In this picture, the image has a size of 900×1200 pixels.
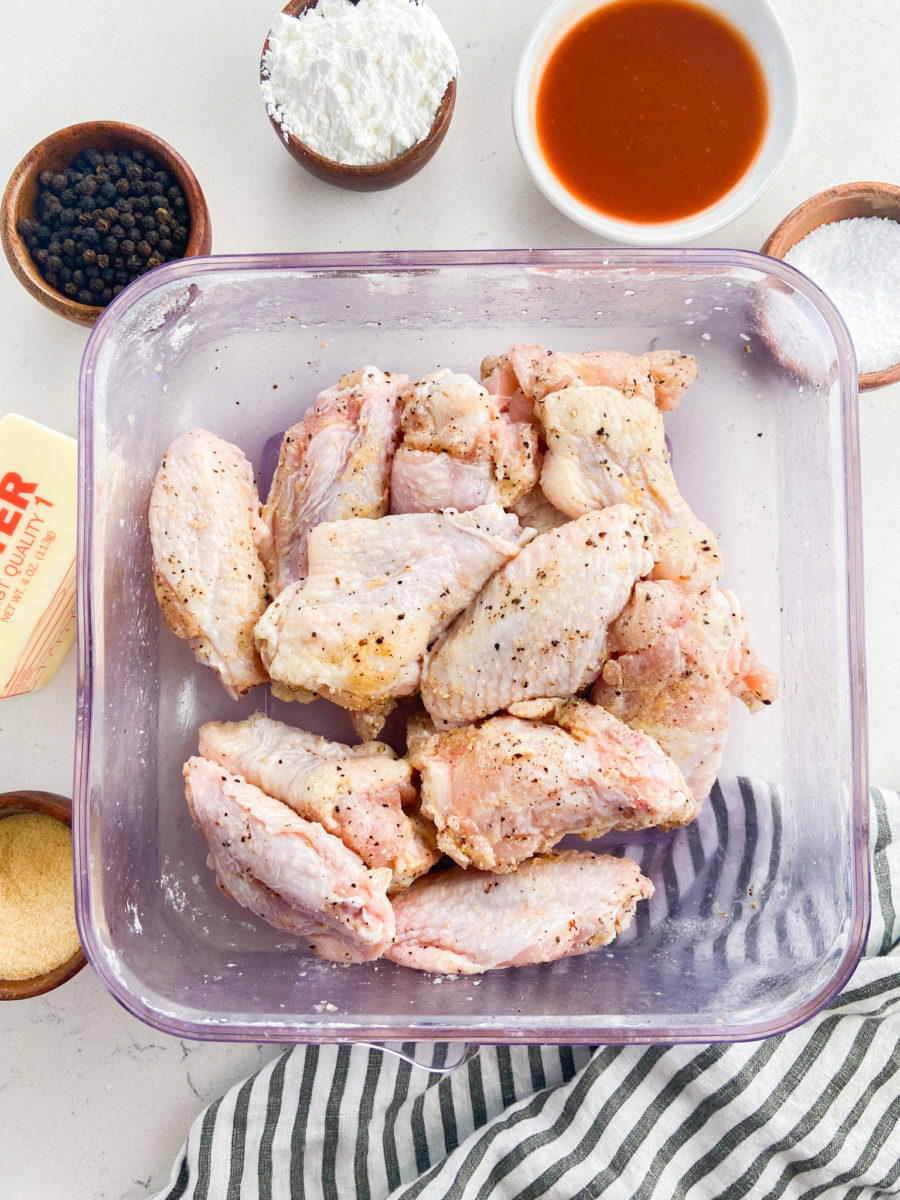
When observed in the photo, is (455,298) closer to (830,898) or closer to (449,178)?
(449,178)

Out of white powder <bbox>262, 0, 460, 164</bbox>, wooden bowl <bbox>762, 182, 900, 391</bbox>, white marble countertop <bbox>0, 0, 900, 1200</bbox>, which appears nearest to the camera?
white powder <bbox>262, 0, 460, 164</bbox>

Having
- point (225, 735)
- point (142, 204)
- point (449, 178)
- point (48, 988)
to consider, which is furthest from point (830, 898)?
point (142, 204)

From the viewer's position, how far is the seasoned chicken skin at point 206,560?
1.68 metres

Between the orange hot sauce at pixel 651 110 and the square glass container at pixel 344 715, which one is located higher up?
the orange hot sauce at pixel 651 110

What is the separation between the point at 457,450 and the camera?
5.41 ft

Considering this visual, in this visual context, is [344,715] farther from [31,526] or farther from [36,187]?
[36,187]

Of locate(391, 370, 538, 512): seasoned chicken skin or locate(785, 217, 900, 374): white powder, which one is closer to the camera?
locate(391, 370, 538, 512): seasoned chicken skin

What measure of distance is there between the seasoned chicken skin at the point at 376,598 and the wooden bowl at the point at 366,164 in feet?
2.09

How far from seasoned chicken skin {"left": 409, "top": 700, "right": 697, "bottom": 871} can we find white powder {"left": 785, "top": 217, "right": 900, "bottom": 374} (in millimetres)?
907

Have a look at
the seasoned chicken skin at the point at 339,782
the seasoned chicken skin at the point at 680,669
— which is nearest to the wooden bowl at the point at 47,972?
the seasoned chicken skin at the point at 339,782

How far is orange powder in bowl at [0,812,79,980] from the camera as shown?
1876mm

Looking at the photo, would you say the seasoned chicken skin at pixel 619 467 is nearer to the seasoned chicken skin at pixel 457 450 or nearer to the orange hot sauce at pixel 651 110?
the seasoned chicken skin at pixel 457 450

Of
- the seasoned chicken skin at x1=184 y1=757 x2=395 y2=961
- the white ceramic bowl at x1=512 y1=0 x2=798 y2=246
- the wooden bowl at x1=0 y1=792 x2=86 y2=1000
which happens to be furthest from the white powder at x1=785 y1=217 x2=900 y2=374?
the wooden bowl at x1=0 y1=792 x2=86 y2=1000

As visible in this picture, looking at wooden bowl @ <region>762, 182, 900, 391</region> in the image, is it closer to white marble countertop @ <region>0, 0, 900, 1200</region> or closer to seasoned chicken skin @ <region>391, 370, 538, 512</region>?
white marble countertop @ <region>0, 0, 900, 1200</region>
